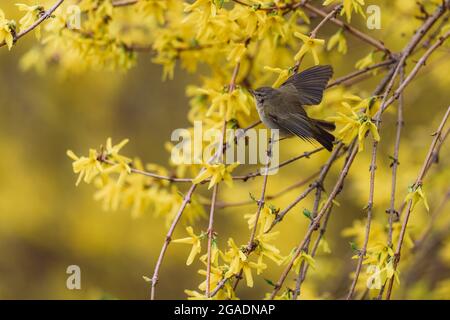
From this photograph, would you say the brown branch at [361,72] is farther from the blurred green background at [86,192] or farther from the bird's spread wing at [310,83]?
the blurred green background at [86,192]

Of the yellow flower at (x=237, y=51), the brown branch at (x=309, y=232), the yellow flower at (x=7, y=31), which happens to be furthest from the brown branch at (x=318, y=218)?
the yellow flower at (x=7, y=31)

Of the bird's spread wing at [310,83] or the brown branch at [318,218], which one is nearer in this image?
the brown branch at [318,218]

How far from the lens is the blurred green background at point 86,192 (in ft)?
23.8

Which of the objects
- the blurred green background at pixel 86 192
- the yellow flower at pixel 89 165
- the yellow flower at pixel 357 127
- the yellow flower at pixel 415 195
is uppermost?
the blurred green background at pixel 86 192

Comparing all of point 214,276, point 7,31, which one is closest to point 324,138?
point 214,276

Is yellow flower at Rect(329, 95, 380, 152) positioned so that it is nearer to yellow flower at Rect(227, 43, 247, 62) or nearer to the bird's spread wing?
the bird's spread wing

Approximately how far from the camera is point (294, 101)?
3.12 meters

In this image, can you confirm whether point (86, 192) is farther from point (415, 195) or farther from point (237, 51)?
point (415, 195)

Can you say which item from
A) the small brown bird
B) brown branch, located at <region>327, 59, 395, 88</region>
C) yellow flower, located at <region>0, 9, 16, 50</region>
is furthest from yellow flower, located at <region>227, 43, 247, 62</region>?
yellow flower, located at <region>0, 9, 16, 50</region>

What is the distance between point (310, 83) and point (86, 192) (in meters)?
5.19

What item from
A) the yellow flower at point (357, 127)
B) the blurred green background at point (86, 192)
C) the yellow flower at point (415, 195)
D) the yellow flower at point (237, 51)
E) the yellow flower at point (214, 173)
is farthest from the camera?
the blurred green background at point (86, 192)

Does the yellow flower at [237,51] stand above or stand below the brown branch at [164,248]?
above

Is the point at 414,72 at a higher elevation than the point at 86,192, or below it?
below
